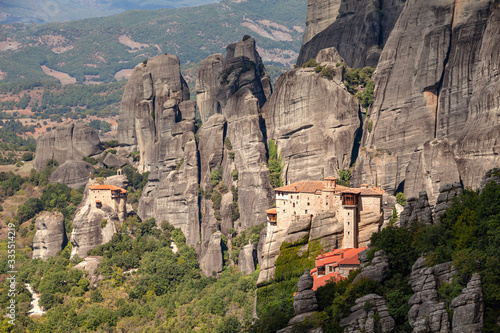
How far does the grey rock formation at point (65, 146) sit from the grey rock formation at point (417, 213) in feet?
253

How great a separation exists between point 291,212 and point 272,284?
6737 mm

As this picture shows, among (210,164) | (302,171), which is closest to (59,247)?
(210,164)

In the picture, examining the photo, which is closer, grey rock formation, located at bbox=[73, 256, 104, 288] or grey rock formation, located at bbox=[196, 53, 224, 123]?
grey rock formation, located at bbox=[73, 256, 104, 288]

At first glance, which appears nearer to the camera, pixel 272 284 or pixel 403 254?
pixel 403 254

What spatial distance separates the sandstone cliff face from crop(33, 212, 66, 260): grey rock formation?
137 feet

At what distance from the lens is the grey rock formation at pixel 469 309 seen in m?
42.0

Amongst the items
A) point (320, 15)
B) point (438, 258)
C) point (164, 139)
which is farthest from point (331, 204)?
point (320, 15)

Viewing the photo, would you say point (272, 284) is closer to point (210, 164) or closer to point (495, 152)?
point (495, 152)

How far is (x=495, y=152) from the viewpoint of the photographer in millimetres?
67188

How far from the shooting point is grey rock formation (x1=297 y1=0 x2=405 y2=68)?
9750cm

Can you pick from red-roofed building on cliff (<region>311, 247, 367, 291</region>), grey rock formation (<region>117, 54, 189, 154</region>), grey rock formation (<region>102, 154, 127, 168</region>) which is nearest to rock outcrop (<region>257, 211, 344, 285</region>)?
red-roofed building on cliff (<region>311, 247, 367, 291</region>)

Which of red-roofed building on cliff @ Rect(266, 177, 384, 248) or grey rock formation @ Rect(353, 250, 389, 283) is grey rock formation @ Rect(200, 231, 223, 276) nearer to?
red-roofed building on cliff @ Rect(266, 177, 384, 248)

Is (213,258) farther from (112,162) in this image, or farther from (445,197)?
(445,197)

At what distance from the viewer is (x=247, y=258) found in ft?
291
